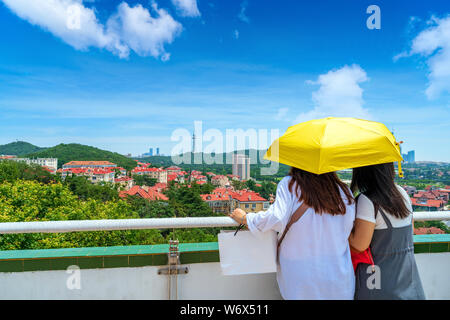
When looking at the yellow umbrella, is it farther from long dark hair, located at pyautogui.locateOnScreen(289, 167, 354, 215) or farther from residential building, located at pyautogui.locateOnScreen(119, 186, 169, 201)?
residential building, located at pyautogui.locateOnScreen(119, 186, 169, 201)

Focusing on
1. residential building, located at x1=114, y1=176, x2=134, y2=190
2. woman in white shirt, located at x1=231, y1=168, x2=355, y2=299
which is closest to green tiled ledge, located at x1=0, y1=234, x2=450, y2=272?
woman in white shirt, located at x1=231, y1=168, x2=355, y2=299

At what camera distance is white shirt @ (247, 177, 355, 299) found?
3.87ft

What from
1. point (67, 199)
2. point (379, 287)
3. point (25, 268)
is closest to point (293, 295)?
point (379, 287)

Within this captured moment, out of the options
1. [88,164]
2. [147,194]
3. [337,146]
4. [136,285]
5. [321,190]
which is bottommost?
[147,194]

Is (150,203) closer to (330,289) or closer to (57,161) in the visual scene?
(57,161)

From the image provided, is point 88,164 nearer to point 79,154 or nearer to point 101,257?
point 79,154

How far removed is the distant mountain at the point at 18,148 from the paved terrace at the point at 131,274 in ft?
271

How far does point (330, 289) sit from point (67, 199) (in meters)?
33.3

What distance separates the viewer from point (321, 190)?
1.18 metres

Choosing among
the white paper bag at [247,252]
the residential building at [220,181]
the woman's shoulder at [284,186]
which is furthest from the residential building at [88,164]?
the woman's shoulder at [284,186]

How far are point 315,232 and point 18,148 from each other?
91.4 m

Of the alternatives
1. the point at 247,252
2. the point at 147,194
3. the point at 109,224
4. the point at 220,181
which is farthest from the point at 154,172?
the point at 247,252

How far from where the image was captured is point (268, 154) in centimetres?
137

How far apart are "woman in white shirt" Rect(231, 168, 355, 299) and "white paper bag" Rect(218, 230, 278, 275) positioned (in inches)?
4.0
